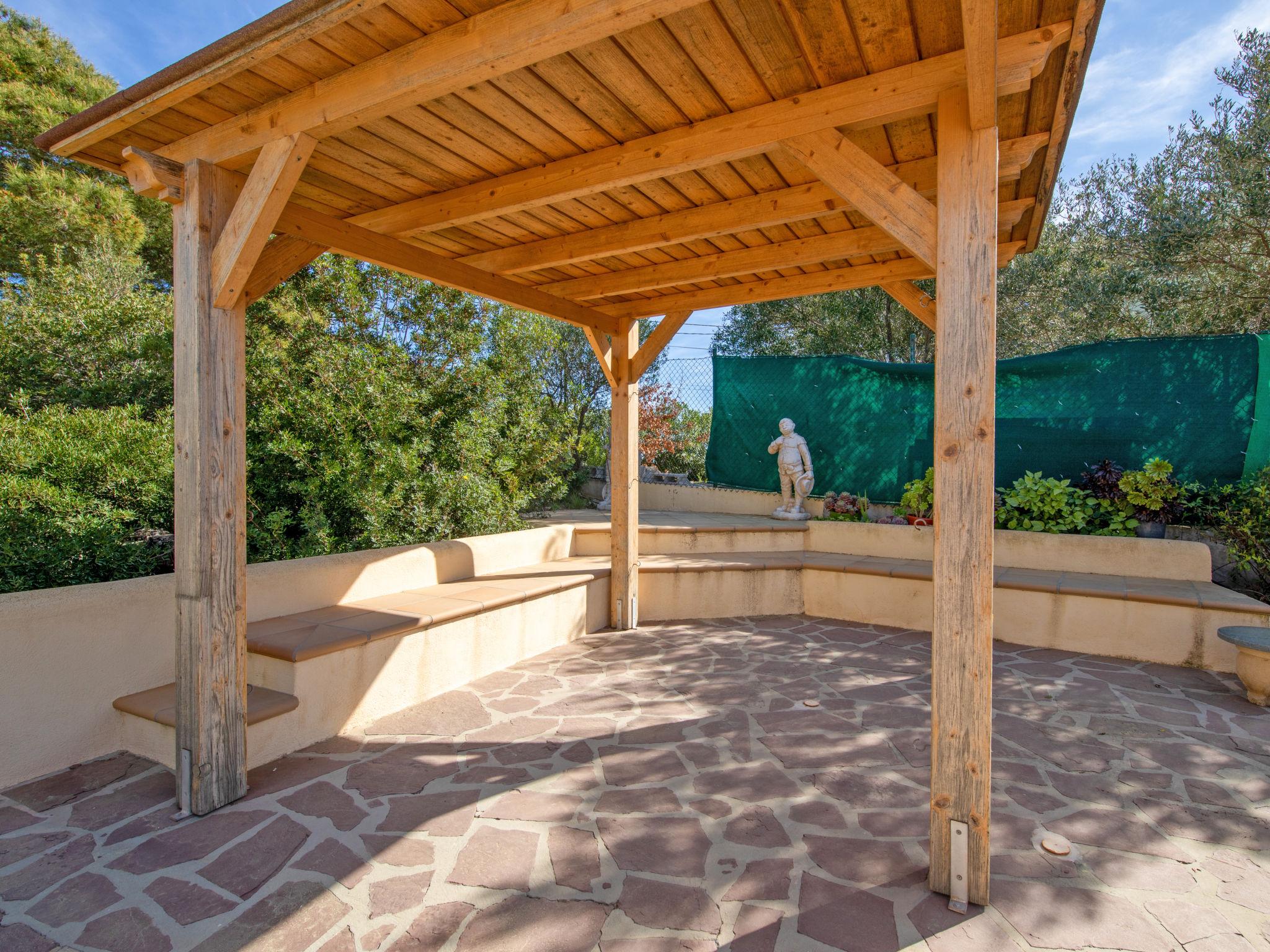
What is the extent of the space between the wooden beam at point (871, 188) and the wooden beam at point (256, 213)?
1693 mm

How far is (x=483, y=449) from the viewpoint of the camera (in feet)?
18.8

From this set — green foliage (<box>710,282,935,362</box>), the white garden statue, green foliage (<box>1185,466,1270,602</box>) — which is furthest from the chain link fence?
green foliage (<box>1185,466,1270,602</box>)

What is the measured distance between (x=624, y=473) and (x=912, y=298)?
225 centimetres

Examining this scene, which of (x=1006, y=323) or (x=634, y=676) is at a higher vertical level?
(x=1006, y=323)

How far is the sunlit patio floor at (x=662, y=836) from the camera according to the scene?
178cm

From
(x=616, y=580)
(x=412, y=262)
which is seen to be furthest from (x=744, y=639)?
(x=412, y=262)

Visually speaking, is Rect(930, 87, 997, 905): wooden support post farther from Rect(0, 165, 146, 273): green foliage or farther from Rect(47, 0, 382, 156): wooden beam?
Rect(0, 165, 146, 273): green foliage

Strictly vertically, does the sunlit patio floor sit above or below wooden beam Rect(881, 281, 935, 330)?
below

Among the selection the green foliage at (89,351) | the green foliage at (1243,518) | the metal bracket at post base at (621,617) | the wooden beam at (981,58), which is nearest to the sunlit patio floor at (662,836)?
the metal bracket at post base at (621,617)

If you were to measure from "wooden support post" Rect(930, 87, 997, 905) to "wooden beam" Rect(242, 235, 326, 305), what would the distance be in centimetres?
236

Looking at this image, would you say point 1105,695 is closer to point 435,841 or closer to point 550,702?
point 550,702

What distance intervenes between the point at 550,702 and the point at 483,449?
9.30 ft

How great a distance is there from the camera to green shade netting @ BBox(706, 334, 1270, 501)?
5.07 metres

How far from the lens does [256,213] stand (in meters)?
2.28
